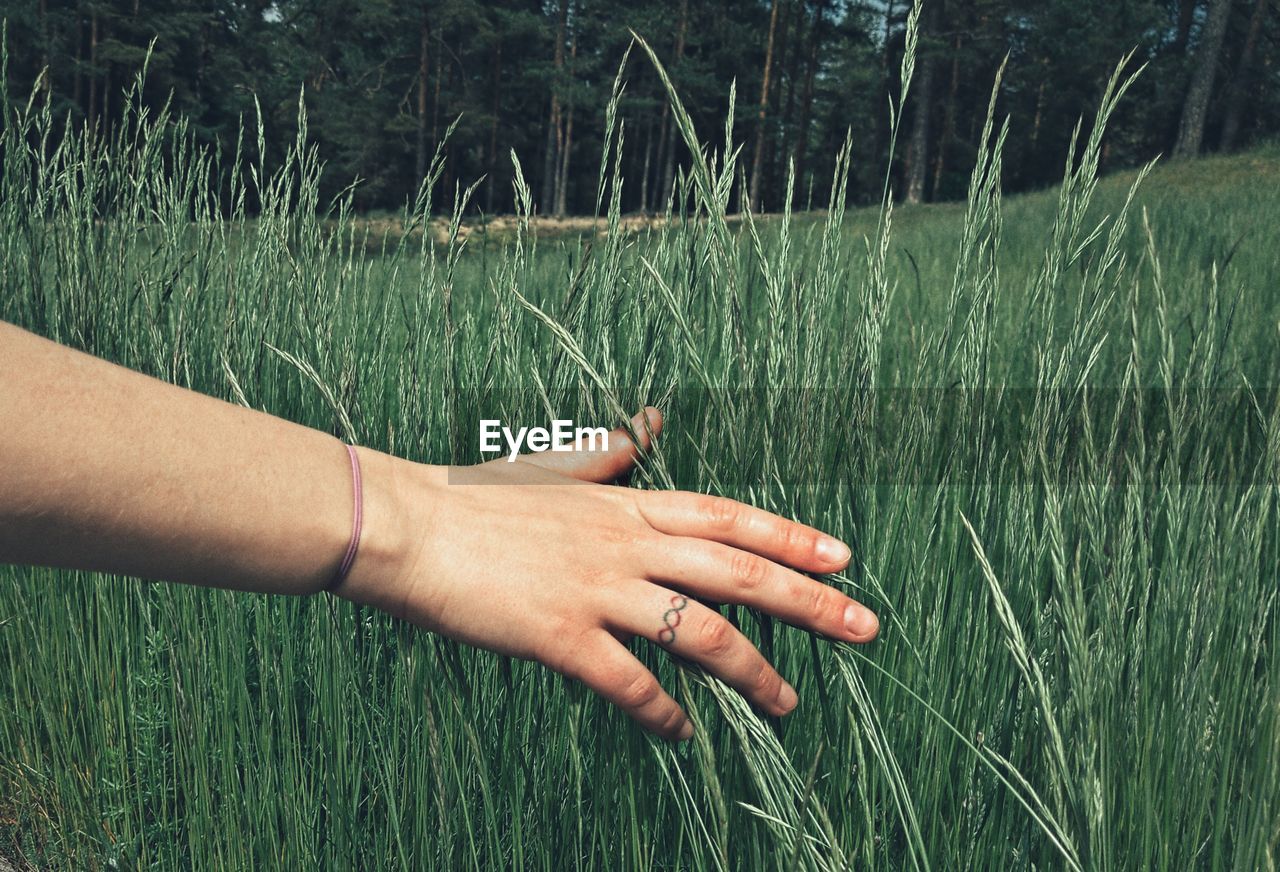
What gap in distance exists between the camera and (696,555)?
75 centimetres

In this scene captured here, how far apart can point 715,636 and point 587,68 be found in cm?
2529

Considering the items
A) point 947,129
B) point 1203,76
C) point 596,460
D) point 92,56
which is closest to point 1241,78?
point 1203,76

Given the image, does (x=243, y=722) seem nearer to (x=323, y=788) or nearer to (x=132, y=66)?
(x=323, y=788)

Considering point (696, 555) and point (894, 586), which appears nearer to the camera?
point (696, 555)

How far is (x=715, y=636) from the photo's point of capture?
29.0 inches

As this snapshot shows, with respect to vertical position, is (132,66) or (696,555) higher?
(132,66)

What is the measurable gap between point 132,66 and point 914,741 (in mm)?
27438

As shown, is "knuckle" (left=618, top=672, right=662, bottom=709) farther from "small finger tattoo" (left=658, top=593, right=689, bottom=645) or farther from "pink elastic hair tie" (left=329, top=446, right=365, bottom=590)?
"pink elastic hair tie" (left=329, top=446, right=365, bottom=590)

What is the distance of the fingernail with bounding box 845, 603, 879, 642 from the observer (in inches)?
29.4

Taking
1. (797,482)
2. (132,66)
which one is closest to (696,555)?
(797,482)

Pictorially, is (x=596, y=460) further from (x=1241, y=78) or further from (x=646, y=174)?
(x=1241, y=78)

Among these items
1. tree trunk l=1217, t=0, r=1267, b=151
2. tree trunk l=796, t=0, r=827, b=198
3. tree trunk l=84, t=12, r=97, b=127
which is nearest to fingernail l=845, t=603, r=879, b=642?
tree trunk l=84, t=12, r=97, b=127

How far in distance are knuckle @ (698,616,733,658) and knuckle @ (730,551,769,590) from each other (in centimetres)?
4

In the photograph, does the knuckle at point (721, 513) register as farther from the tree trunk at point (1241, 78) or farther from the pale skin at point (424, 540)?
the tree trunk at point (1241, 78)
